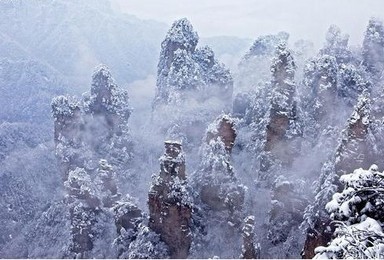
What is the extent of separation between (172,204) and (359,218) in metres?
31.0

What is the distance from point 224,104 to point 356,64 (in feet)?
66.3

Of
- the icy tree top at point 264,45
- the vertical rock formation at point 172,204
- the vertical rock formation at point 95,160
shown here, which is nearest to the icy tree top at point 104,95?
the vertical rock formation at point 95,160

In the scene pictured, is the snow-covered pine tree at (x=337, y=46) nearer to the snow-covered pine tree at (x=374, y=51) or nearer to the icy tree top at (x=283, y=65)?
the snow-covered pine tree at (x=374, y=51)

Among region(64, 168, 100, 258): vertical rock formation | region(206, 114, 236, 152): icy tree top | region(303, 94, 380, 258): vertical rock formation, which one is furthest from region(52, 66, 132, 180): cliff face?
region(303, 94, 380, 258): vertical rock formation

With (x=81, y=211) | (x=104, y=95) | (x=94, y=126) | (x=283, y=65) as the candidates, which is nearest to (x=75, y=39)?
(x=104, y=95)

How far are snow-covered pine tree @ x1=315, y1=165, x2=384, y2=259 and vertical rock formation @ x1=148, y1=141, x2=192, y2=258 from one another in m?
29.7

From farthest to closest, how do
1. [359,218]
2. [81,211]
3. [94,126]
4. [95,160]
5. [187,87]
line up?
1. [187,87]
2. [94,126]
3. [95,160]
4. [81,211]
5. [359,218]

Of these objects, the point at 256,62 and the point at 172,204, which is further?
the point at 256,62

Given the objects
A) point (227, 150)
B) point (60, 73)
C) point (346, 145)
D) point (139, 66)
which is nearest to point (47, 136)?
point (60, 73)

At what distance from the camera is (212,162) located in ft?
148

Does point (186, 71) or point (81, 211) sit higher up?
point (186, 71)

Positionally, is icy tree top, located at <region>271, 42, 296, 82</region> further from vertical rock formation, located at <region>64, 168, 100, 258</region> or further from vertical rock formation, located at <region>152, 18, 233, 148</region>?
vertical rock formation, located at <region>64, 168, 100, 258</region>

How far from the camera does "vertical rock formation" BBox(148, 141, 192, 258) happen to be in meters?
38.9

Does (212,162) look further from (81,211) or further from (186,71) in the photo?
(186,71)
